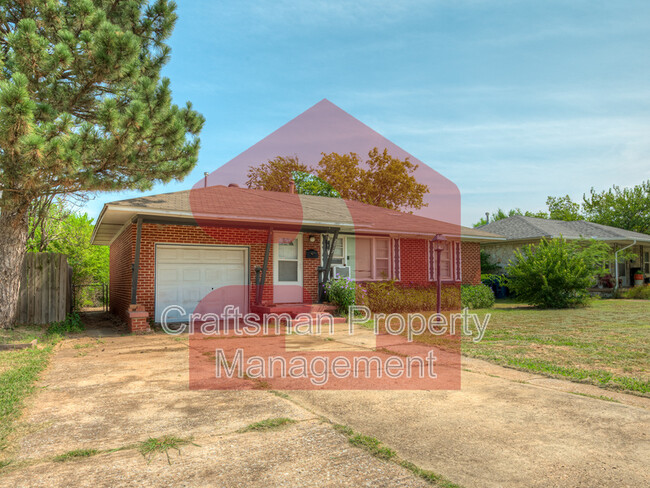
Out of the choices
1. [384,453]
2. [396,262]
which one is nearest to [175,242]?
[396,262]

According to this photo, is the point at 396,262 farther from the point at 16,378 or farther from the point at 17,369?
the point at 16,378

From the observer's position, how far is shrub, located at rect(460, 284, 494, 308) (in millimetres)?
17844

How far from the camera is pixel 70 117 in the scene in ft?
29.2

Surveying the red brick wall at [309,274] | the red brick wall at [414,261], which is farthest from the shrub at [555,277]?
the red brick wall at [309,274]

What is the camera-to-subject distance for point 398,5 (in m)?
11.6

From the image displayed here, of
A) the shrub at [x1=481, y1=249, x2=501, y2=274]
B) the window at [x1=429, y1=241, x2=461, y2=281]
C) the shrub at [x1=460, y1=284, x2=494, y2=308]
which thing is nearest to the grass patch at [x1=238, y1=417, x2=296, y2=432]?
the shrub at [x1=460, y1=284, x2=494, y2=308]

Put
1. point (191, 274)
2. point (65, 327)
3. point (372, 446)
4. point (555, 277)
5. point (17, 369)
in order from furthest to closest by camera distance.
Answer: point (555, 277)
point (191, 274)
point (65, 327)
point (17, 369)
point (372, 446)

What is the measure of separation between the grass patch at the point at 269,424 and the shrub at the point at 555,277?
1562 centimetres

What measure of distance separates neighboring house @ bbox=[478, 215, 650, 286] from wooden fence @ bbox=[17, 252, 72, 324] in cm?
2156

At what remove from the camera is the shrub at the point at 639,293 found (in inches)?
901

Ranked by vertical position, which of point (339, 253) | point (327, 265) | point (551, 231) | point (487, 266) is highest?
point (551, 231)

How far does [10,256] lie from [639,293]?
26.6 meters

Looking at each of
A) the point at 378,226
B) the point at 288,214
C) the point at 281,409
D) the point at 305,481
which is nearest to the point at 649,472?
the point at 305,481

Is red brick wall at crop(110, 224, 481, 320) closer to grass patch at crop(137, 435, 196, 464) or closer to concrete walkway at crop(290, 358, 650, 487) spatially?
concrete walkway at crop(290, 358, 650, 487)
